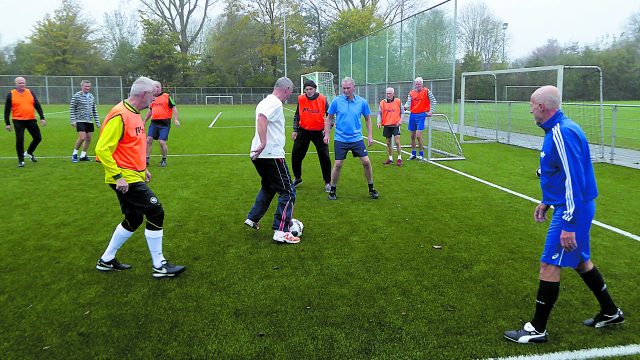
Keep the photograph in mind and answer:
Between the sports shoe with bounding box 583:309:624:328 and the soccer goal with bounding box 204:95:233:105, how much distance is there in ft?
180

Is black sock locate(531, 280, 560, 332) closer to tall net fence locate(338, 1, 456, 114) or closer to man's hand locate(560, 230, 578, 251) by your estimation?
man's hand locate(560, 230, 578, 251)

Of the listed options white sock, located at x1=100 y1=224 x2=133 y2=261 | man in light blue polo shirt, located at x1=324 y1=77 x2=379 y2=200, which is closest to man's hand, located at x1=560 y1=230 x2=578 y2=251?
white sock, located at x1=100 y1=224 x2=133 y2=261

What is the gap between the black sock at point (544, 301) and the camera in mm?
3449

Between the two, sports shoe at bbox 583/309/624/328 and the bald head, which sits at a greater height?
the bald head

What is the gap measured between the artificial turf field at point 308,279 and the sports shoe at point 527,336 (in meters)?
0.06

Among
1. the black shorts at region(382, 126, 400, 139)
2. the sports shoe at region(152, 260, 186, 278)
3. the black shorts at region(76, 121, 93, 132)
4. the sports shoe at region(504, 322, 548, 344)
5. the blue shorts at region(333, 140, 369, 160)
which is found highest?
the black shorts at region(76, 121, 93, 132)

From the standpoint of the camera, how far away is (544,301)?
11.4 feet

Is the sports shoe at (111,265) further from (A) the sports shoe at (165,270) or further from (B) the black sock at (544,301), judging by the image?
(B) the black sock at (544,301)

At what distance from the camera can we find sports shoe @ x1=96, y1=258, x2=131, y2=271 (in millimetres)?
4977

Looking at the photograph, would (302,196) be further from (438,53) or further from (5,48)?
(5,48)

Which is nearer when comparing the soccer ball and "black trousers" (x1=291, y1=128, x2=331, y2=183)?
the soccer ball

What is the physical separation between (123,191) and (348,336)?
2.40 metres

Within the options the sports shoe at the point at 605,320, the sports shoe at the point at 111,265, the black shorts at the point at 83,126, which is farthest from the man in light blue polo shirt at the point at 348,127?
the black shorts at the point at 83,126

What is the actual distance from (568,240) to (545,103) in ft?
3.11
